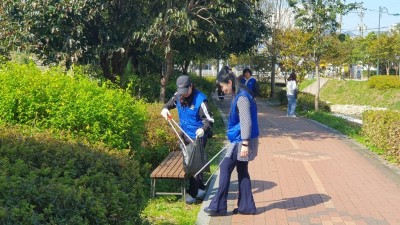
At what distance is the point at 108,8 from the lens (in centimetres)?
1559

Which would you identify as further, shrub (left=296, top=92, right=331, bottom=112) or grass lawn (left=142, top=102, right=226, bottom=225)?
shrub (left=296, top=92, right=331, bottom=112)

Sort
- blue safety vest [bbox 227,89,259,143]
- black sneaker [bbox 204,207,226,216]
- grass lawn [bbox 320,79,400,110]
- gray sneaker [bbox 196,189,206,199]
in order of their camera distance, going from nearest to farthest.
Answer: blue safety vest [bbox 227,89,259,143], black sneaker [bbox 204,207,226,216], gray sneaker [bbox 196,189,206,199], grass lawn [bbox 320,79,400,110]

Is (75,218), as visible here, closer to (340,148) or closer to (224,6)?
(340,148)

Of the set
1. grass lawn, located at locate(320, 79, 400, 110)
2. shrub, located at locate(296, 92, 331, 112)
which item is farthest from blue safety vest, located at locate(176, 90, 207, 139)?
grass lawn, located at locate(320, 79, 400, 110)

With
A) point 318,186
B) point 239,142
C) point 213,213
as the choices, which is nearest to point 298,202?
point 318,186

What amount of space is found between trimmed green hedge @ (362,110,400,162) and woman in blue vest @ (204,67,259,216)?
5.21 m

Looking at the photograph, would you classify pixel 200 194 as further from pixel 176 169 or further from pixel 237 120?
pixel 237 120

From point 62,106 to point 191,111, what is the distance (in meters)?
1.63

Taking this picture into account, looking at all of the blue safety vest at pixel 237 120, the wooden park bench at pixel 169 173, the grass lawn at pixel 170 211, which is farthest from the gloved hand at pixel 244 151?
the wooden park bench at pixel 169 173

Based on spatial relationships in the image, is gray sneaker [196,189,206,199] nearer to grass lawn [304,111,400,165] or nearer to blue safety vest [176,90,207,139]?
blue safety vest [176,90,207,139]

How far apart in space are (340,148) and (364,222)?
6.82 meters

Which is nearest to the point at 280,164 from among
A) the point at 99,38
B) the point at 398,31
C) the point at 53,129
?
the point at 53,129

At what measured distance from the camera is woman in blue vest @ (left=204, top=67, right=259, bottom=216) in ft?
22.2

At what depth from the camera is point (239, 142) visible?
6.89m
